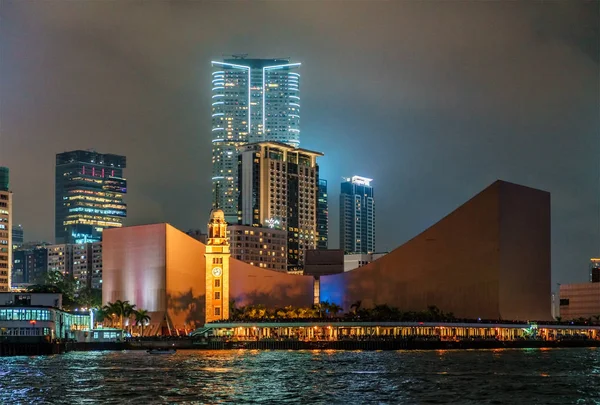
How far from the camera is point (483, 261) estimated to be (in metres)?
124

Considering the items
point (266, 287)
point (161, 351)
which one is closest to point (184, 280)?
point (266, 287)

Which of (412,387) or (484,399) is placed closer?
(484,399)

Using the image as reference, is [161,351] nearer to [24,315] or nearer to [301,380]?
[24,315]

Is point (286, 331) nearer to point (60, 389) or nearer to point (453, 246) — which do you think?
point (453, 246)

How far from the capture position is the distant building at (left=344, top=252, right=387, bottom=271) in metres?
185

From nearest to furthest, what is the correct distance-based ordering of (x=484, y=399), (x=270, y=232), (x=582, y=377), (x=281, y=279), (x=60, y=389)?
1. (x=484, y=399)
2. (x=60, y=389)
3. (x=582, y=377)
4. (x=281, y=279)
5. (x=270, y=232)

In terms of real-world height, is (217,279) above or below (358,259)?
below

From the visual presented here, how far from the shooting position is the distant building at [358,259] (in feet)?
607

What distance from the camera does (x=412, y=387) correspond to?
58.8 meters

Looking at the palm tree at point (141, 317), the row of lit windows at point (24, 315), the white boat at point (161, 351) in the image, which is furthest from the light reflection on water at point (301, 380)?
the palm tree at point (141, 317)

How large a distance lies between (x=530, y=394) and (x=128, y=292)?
78664mm

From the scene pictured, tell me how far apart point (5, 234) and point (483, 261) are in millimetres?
74970

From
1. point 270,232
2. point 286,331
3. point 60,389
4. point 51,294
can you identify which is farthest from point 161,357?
point 270,232

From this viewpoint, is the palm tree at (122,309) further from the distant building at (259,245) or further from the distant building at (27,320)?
the distant building at (259,245)
